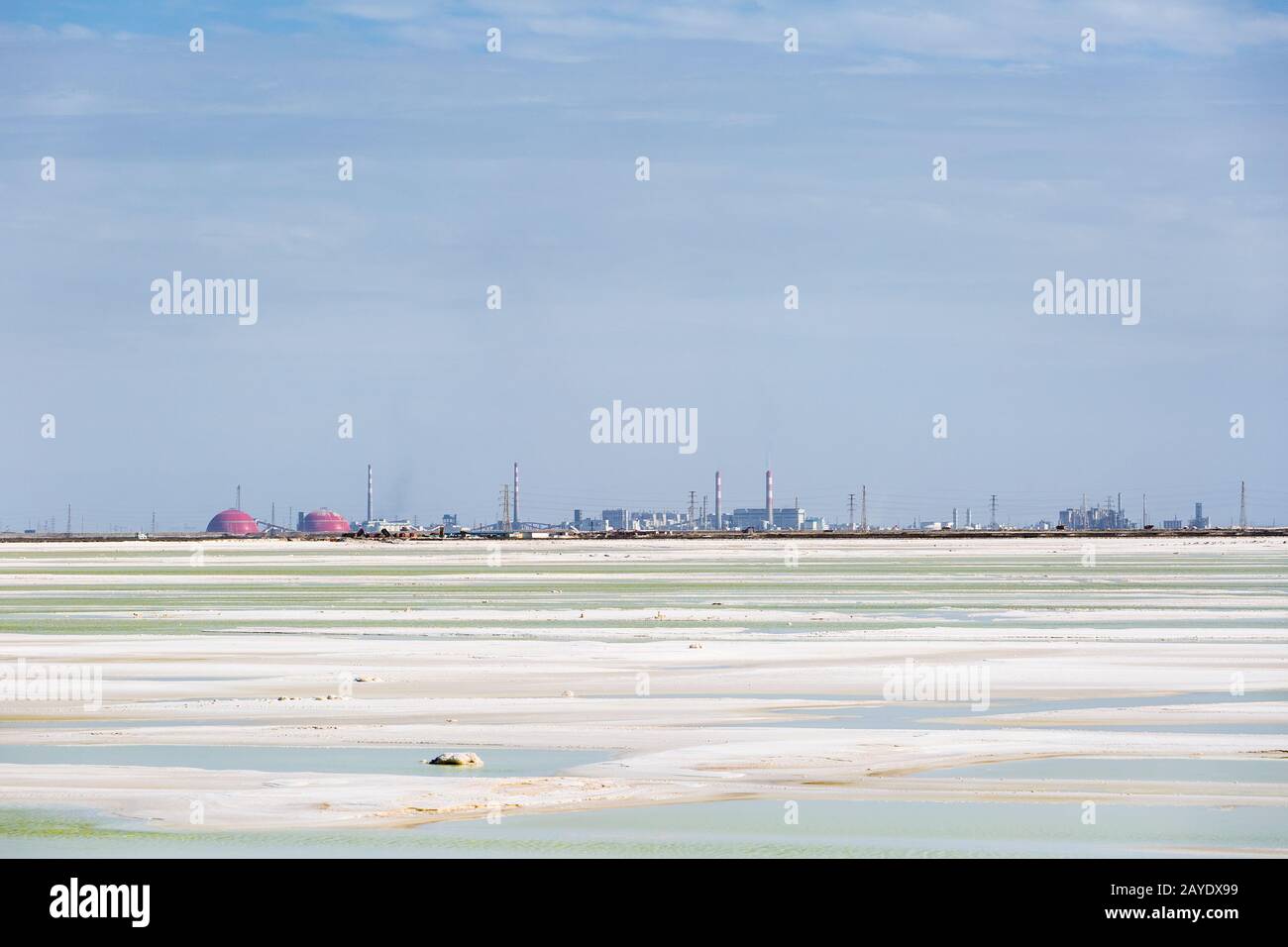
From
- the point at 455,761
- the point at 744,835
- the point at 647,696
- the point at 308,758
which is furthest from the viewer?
the point at 647,696

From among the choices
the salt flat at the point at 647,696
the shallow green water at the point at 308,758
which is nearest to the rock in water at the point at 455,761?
the shallow green water at the point at 308,758

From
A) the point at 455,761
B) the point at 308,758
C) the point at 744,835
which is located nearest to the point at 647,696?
the point at 455,761

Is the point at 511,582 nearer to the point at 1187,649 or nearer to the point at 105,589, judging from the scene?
the point at 105,589

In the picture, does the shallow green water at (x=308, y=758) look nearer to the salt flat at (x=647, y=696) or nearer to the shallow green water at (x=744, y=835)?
the salt flat at (x=647, y=696)

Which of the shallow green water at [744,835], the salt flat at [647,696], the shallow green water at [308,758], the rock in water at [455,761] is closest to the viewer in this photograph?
the shallow green water at [744,835]

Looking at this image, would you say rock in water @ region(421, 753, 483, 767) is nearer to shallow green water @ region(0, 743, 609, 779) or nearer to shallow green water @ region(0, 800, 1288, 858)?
shallow green water @ region(0, 743, 609, 779)

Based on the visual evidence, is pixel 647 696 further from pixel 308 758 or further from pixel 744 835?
pixel 744 835
